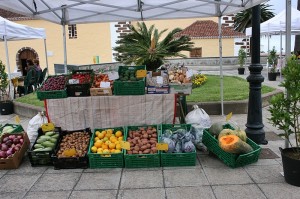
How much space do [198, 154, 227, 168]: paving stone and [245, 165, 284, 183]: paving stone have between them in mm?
395

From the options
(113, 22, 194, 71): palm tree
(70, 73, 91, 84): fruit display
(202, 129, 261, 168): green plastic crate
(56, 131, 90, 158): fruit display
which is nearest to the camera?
(202, 129, 261, 168): green plastic crate

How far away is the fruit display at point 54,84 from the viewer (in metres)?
5.56

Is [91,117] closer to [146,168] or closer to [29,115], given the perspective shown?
[146,168]

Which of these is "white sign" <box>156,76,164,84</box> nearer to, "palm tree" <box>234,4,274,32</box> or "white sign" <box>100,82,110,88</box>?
"white sign" <box>100,82,110,88</box>

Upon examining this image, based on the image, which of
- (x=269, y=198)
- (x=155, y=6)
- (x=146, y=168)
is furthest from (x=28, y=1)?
(x=269, y=198)

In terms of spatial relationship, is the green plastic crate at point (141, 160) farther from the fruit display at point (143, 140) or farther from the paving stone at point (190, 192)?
the paving stone at point (190, 192)

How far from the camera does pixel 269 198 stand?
3.66 m

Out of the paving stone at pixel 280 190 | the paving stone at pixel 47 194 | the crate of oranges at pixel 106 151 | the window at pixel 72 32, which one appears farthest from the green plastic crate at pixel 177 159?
the window at pixel 72 32

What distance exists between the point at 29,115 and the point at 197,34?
25321 millimetres

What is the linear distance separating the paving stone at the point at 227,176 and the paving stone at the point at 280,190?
0.25m

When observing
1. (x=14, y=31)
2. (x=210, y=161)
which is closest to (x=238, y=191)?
(x=210, y=161)

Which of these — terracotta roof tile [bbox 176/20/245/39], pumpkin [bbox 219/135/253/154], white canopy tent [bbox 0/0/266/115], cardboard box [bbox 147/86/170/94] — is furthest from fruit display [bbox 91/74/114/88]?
terracotta roof tile [bbox 176/20/245/39]

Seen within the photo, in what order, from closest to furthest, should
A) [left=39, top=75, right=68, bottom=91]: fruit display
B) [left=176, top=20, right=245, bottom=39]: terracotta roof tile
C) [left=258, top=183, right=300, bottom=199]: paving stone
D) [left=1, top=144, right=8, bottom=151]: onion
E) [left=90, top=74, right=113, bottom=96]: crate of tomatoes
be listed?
[left=258, top=183, right=300, bottom=199]: paving stone < [left=1, top=144, right=8, bottom=151]: onion < [left=90, top=74, right=113, bottom=96]: crate of tomatoes < [left=39, top=75, right=68, bottom=91]: fruit display < [left=176, top=20, right=245, bottom=39]: terracotta roof tile

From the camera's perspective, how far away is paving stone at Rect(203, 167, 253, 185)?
4125 millimetres
